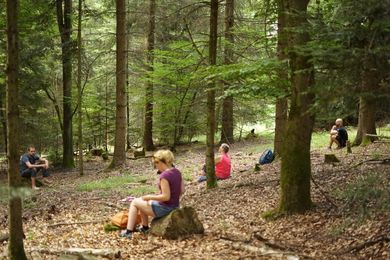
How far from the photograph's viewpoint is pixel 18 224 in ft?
15.7

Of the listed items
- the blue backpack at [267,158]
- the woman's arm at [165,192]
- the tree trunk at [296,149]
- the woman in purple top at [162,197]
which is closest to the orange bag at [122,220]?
the woman in purple top at [162,197]

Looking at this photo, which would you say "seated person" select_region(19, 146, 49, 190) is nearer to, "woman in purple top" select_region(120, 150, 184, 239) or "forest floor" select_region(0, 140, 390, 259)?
"forest floor" select_region(0, 140, 390, 259)

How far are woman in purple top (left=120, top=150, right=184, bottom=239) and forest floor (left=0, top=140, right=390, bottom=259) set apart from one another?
34 centimetres

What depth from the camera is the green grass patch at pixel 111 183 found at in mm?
11711

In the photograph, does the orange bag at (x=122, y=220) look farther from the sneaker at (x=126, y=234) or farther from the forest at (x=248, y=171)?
the sneaker at (x=126, y=234)

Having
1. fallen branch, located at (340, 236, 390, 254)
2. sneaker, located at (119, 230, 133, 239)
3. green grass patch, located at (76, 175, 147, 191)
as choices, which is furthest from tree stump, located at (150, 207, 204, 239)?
green grass patch, located at (76, 175, 147, 191)

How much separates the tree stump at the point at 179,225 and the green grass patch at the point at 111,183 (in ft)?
17.9

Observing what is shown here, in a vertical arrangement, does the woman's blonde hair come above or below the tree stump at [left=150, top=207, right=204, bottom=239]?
above

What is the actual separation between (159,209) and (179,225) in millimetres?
429

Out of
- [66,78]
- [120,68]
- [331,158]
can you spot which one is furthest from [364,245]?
[66,78]

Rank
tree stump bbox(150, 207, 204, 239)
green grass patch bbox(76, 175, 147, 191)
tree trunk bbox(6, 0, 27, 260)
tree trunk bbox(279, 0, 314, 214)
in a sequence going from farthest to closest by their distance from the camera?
green grass patch bbox(76, 175, 147, 191) → tree stump bbox(150, 207, 204, 239) → tree trunk bbox(279, 0, 314, 214) → tree trunk bbox(6, 0, 27, 260)

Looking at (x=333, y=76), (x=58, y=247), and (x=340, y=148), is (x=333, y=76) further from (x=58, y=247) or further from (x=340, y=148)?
(x=340, y=148)

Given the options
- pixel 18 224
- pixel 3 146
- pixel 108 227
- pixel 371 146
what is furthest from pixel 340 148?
pixel 3 146

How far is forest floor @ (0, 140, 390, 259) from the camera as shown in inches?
202
